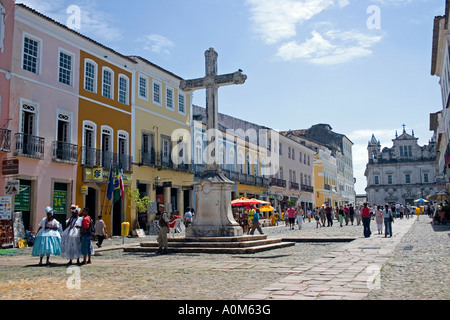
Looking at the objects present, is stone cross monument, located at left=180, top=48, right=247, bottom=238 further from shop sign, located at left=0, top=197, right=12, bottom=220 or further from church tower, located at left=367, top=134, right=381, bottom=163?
church tower, located at left=367, top=134, right=381, bottom=163

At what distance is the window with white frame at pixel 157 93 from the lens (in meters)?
27.6

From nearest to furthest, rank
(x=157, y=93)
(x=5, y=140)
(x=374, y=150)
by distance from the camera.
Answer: (x=5, y=140)
(x=157, y=93)
(x=374, y=150)

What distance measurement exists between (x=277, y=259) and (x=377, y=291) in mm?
4647

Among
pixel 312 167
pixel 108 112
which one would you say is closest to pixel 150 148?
pixel 108 112

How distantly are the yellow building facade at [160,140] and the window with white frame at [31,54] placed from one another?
6861 millimetres

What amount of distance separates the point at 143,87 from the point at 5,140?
10.7m

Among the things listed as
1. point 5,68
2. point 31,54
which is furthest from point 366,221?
point 31,54

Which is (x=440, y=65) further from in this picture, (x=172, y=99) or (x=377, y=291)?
(x=377, y=291)

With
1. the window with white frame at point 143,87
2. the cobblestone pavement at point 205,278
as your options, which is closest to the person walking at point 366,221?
the cobblestone pavement at point 205,278

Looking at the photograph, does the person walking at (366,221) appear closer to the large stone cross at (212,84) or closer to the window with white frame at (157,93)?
the large stone cross at (212,84)

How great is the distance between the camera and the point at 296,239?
16.7 meters

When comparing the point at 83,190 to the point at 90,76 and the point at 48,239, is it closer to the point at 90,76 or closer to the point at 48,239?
the point at 90,76

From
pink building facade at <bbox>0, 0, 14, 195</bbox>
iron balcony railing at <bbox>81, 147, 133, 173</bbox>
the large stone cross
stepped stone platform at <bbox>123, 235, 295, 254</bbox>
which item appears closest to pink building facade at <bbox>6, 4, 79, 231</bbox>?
pink building facade at <bbox>0, 0, 14, 195</bbox>

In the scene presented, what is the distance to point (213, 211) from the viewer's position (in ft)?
45.3
